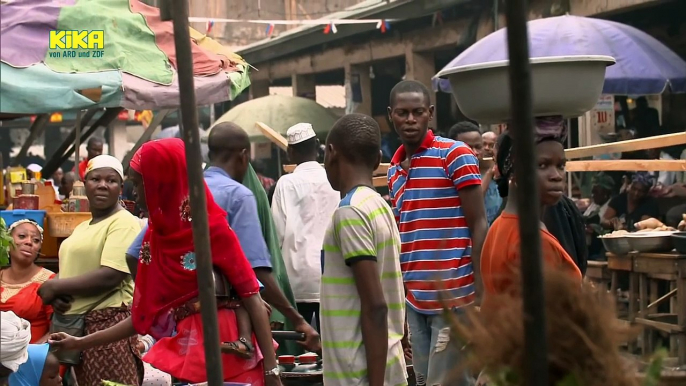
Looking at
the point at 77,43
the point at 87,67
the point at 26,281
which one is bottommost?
the point at 26,281

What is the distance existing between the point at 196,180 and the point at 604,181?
825cm

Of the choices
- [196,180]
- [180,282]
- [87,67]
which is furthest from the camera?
[87,67]

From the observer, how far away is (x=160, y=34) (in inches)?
304

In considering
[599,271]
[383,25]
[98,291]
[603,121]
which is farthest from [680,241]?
[383,25]

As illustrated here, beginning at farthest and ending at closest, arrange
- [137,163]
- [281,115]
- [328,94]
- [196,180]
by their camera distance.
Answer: [328,94]
[281,115]
[137,163]
[196,180]

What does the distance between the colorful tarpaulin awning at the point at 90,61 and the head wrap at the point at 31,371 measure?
1998 millimetres

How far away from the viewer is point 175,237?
12.7 ft

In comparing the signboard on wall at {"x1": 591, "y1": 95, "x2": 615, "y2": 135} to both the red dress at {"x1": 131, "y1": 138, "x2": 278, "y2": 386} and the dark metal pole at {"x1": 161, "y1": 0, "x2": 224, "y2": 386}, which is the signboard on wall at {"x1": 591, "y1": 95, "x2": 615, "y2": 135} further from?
the dark metal pole at {"x1": 161, "y1": 0, "x2": 224, "y2": 386}

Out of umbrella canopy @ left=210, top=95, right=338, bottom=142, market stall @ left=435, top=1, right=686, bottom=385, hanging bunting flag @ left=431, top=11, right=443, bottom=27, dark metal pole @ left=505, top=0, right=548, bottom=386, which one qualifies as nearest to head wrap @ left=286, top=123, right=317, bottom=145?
market stall @ left=435, top=1, right=686, bottom=385

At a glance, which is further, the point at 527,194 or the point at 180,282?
the point at 180,282

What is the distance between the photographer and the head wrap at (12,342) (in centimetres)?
448

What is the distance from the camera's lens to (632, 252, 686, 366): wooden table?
23.8 feet

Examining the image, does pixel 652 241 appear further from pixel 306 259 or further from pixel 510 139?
pixel 510 139

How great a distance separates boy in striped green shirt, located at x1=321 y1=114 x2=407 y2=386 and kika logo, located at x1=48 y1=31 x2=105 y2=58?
3.80m
